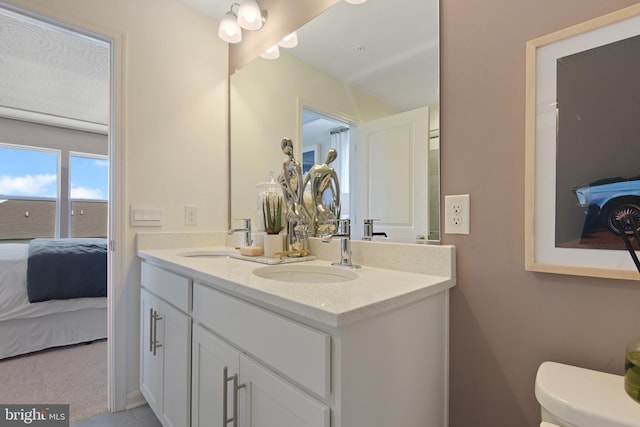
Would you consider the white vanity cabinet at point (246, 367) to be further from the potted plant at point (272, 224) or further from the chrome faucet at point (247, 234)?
the chrome faucet at point (247, 234)

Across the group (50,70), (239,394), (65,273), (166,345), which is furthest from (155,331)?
(50,70)

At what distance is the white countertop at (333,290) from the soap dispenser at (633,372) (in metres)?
0.41

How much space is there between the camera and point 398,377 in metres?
0.80

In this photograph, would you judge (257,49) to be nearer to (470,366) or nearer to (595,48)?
(595,48)

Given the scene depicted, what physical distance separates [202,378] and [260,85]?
5.05ft

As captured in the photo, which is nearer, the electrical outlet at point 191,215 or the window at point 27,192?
the electrical outlet at point 191,215

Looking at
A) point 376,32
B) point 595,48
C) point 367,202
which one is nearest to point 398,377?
point 367,202

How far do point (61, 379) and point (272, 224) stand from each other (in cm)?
180

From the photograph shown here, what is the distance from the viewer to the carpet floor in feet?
5.80

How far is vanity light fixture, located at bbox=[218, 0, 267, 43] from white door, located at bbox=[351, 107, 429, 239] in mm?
914

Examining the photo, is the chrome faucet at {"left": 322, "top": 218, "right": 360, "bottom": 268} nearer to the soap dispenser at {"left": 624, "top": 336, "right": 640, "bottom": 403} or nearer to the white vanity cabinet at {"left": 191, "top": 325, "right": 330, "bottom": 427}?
the white vanity cabinet at {"left": 191, "top": 325, "right": 330, "bottom": 427}

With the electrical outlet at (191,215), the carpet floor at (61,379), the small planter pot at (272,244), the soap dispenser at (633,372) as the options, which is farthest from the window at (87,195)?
the soap dispenser at (633,372)

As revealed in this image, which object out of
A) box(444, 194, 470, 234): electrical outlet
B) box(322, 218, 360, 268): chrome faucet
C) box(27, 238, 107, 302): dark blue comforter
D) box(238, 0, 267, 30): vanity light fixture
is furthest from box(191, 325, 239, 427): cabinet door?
box(27, 238, 107, 302): dark blue comforter

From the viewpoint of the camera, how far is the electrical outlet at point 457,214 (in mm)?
991
